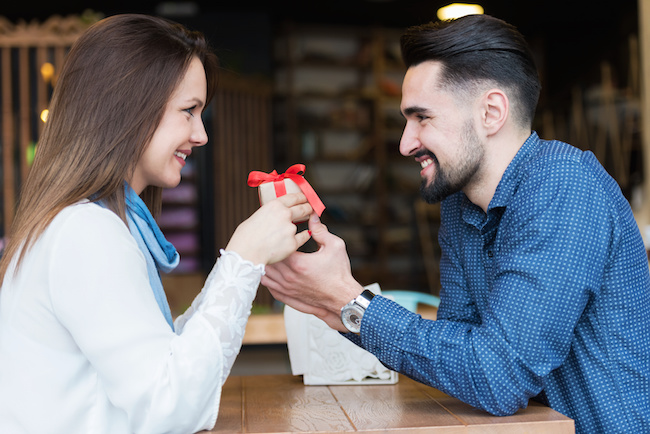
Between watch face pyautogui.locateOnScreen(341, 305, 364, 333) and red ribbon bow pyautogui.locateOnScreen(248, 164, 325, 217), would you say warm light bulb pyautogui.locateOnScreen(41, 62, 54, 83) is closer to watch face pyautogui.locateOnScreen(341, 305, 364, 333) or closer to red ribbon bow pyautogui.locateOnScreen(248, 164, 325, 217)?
red ribbon bow pyautogui.locateOnScreen(248, 164, 325, 217)

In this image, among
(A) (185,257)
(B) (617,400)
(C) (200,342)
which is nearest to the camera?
(C) (200,342)

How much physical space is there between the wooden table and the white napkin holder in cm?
3

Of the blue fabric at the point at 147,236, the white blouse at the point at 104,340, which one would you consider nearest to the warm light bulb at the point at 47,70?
the blue fabric at the point at 147,236

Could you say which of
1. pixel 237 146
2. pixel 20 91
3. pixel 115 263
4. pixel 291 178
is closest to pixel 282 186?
pixel 291 178

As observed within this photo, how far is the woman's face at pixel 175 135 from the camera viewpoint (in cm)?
143

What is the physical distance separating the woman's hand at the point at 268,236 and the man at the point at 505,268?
126 mm

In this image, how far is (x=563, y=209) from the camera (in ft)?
4.58

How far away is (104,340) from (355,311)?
0.54m

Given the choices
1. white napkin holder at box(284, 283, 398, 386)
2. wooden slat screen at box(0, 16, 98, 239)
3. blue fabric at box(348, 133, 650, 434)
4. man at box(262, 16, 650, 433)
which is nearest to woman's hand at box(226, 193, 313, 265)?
man at box(262, 16, 650, 433)

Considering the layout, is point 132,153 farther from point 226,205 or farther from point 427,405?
point 226,205

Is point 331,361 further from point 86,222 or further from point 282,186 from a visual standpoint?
point 86,222

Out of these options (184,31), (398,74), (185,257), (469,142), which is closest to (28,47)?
(185,257)

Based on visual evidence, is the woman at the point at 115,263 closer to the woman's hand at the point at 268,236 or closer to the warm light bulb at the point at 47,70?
the woman's hand at the point at 268,236

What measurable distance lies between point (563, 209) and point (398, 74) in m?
6.74
